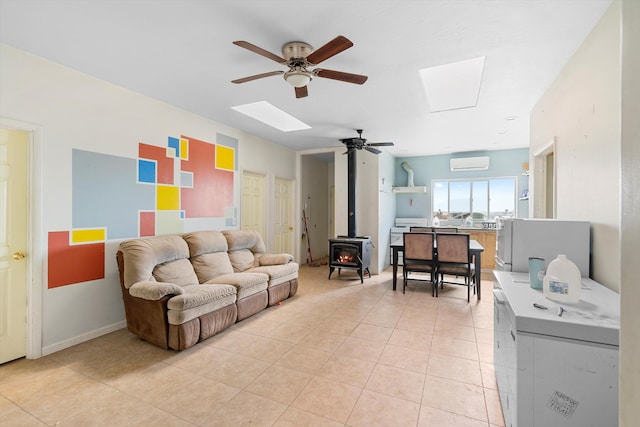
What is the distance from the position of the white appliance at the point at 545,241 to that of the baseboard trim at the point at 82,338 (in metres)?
4.01

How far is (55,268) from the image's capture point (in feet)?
9.07

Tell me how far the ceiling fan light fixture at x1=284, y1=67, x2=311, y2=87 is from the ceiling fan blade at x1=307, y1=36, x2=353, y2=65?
0.18m

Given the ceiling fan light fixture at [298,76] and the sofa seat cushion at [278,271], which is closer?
the ceiling fan light fixture at [298,76]

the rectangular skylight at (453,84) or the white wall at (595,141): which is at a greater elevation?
the rectangular skylight at (453,84)

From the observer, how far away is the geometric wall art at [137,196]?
9.54 ft

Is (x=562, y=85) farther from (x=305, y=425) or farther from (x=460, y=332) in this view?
(x=305, y=425)

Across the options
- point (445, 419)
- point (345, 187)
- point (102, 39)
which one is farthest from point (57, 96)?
point (345, 187)

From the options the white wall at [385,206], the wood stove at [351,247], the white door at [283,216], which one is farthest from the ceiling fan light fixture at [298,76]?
the white wall at [385,206]

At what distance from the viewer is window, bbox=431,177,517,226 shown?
22.1 feet

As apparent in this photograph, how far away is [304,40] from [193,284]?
2875 millimetres

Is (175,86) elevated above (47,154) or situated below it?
above

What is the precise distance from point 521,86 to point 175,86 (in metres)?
3.89

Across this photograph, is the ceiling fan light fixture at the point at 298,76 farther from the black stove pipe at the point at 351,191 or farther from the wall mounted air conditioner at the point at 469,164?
the wall mounted air conditioner at the point at 469,164

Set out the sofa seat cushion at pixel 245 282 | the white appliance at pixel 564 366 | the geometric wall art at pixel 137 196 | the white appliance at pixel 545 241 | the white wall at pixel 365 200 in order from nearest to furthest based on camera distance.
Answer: the white appliance at pixel 564 366 < the white appliance at pixel 545 241 < the geometric wall art at pixel 137 196 < the sofa seat cushion at pixel 245 282 < the white wall at pixel 365 200
